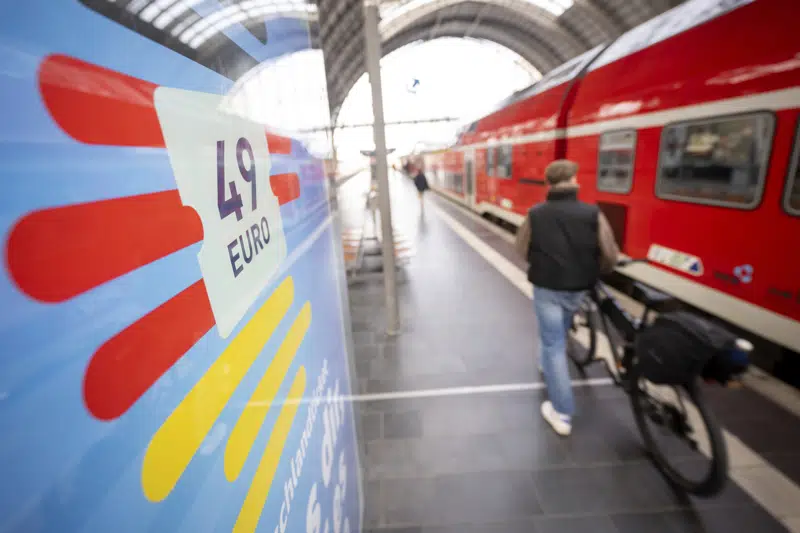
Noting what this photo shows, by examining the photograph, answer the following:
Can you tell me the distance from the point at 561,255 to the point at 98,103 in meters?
2.56

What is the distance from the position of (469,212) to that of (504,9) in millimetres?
20881

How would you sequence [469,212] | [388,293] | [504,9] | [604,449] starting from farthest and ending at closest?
[504,9], [469,212], [388,293], [604,449]

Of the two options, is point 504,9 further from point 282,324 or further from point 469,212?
point 282,324

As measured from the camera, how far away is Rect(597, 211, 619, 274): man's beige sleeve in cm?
257

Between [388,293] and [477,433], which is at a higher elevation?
[388,293]

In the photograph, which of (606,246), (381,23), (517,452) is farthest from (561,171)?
(381,23)

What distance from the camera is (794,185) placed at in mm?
3086

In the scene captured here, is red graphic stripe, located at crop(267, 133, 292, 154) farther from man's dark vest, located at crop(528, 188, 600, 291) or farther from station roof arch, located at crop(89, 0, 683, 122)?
man's dark vest, located at crop(528, 188, 600, 291)

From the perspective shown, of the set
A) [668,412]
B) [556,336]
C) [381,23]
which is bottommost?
[668,412]

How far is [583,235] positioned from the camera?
8.37ft

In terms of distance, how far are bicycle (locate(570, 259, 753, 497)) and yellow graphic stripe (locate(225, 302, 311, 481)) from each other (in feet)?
7.02

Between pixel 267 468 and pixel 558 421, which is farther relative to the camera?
pixel 558 421

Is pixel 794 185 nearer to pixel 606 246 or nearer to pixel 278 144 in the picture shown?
pixel 606 246

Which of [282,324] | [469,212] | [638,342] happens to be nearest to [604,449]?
[638,342]
